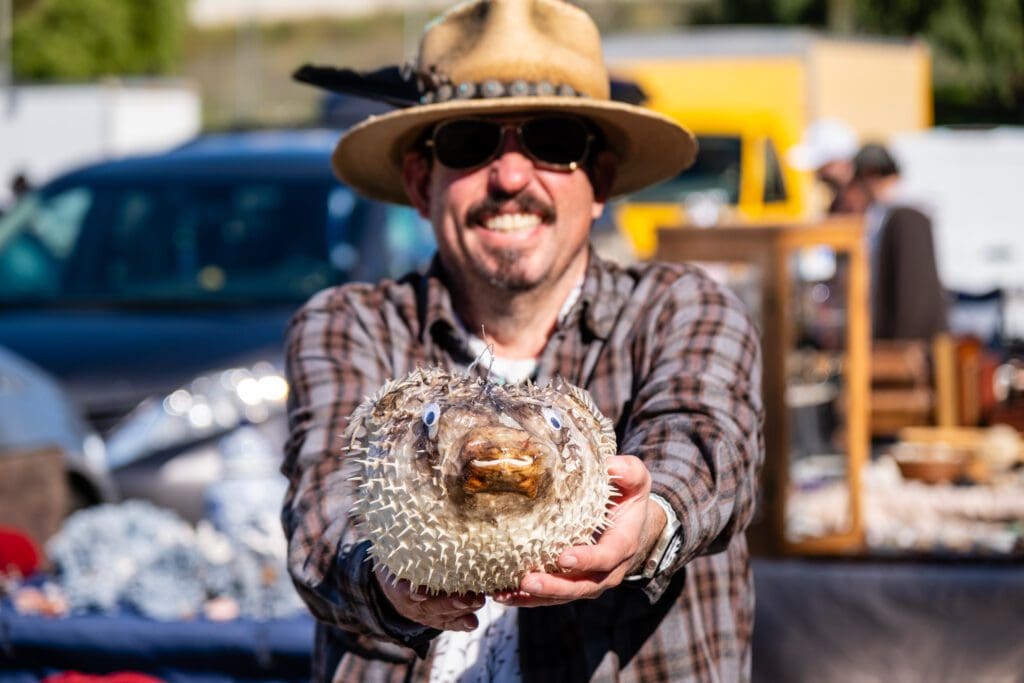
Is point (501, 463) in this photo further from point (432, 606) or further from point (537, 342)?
point (537, 342)

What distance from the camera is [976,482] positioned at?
20.8 ft

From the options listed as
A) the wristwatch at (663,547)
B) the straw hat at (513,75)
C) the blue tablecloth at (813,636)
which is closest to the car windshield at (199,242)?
the blue tablecloth at (813,636)

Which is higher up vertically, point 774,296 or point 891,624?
point 774,296

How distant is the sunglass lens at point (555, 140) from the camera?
261 cm

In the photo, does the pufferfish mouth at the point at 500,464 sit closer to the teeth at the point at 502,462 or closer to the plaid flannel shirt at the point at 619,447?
the teeth at the point at 502,462

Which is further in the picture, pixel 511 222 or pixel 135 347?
pixel 135 347

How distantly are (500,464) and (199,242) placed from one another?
537cm

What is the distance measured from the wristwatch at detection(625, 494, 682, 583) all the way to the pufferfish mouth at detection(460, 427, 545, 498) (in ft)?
1.35

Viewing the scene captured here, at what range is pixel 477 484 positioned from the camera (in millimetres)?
1801

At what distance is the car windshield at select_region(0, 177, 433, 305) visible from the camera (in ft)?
21.9

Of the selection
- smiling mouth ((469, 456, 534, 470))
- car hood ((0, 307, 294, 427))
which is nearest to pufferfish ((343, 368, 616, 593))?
smiling mouth ((469, 456, 534, 470))

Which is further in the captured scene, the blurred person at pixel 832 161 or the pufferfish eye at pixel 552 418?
the blurred person at pixel 832 161

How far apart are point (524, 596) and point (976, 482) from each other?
4750 millimetres

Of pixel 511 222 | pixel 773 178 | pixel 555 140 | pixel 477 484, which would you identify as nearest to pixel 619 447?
pixel 511 222
